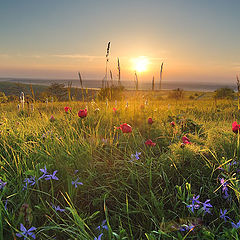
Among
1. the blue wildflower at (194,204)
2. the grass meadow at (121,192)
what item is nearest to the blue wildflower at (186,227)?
the grass meadow at (121,192)

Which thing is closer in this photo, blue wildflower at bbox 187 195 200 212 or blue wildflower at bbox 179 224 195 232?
blue wildflower at bbox 179 224 195 232

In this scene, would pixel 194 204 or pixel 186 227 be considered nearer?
pixel 186 227

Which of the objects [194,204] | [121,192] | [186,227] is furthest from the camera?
[121,192]

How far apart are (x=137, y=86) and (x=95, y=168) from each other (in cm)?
230

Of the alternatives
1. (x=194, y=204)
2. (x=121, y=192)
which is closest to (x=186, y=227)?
(x=194, y=204)

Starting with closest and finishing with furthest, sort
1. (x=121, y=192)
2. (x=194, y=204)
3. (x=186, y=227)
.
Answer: (x=186, y=227) < (x=194, y=204) < (x=121, y=192)

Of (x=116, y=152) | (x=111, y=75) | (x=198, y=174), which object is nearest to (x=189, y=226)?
(x=198, y=174)

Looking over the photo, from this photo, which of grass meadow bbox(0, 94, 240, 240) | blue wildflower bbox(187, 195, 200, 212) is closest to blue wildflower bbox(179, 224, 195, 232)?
grass meadow bbox(0, 94, 240, 240)

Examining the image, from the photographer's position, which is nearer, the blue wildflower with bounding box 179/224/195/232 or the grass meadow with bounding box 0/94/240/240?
the blue wildflower with bounding box 179/224/195/232

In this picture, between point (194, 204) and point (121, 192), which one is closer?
point (194, 204)

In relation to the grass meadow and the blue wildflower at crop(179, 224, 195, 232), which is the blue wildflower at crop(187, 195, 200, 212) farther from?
the blue wildflower at crop(179, 224, 195, 232)

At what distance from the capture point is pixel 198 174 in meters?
1.92

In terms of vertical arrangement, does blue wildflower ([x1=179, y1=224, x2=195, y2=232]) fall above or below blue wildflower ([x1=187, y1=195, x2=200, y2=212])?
below

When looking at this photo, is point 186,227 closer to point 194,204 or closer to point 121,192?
point 194,204
